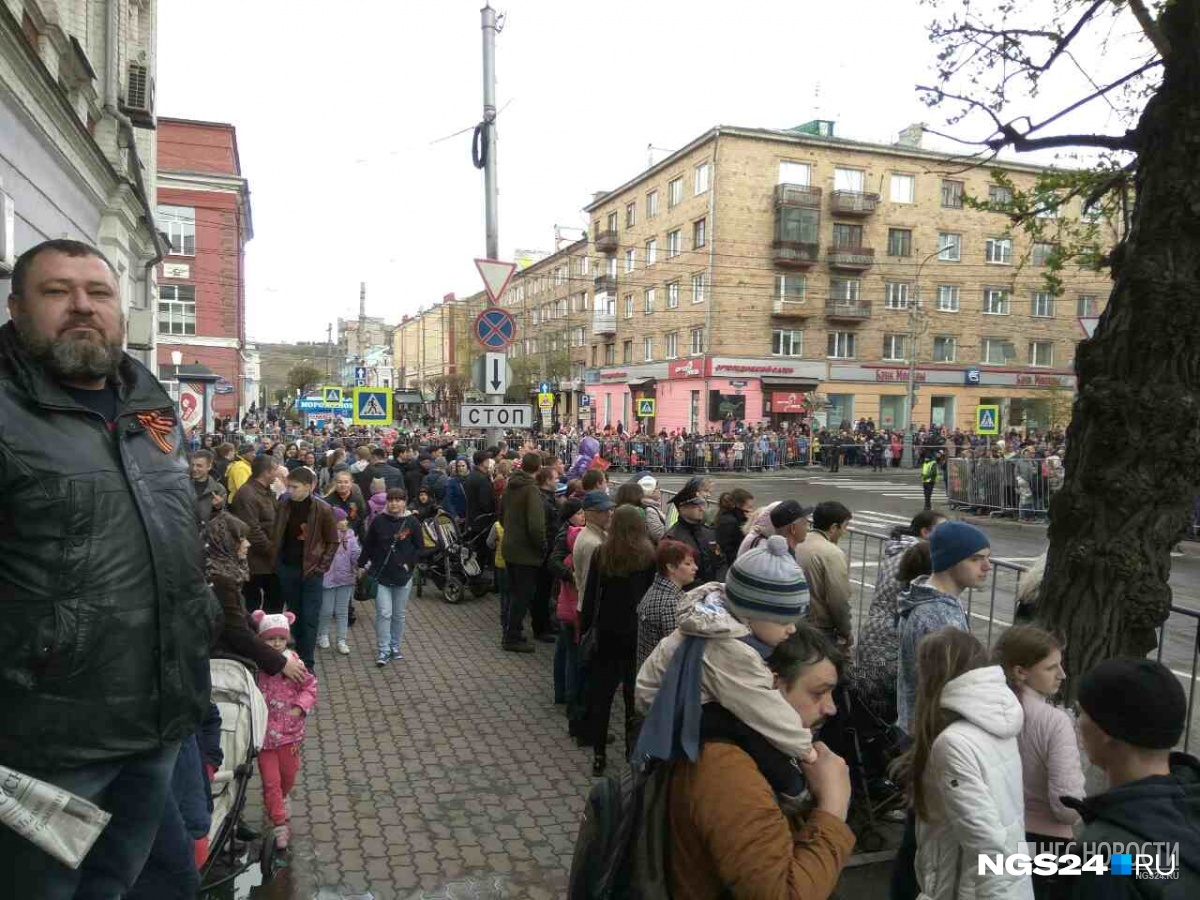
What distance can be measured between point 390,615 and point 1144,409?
6221 millimetres

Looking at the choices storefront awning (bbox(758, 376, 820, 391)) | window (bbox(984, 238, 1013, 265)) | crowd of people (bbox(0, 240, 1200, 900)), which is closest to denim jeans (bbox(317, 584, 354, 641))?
crowd of people (bbox(0, 240, 1200, 900))

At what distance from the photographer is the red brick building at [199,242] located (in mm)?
46188

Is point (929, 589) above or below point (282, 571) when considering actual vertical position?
above

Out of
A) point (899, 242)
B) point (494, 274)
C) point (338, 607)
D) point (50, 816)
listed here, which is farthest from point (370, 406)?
point (899, 242)

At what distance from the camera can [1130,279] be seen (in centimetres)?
382

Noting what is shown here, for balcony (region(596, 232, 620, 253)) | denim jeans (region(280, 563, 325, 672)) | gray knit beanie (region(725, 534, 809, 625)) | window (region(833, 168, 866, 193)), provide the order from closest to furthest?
gray knit beanie (region(725, 534, 809, 625)) → denim jeans (region(280, 563, 325, 672)) → window (region(833, 168, 866, 193)) → balcony (region(596, 232, 620, 253))

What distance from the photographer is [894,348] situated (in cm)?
4897

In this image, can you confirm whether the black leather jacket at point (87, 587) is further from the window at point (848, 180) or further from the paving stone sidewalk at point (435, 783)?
the window at point (848, 180)

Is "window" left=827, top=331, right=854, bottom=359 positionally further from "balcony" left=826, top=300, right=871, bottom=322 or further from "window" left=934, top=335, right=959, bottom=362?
"window" left=934, top=335, right=959, bottom=362

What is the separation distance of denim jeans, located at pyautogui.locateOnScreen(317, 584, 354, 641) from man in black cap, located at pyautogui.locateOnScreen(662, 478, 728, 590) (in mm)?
3444

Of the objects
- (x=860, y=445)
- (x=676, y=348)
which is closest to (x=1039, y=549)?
(x=860, y=445)

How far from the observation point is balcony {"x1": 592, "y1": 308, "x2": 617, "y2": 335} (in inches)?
Answer: 2256

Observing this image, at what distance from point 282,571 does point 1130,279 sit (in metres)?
6.49

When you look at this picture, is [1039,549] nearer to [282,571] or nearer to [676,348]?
[282,571]
